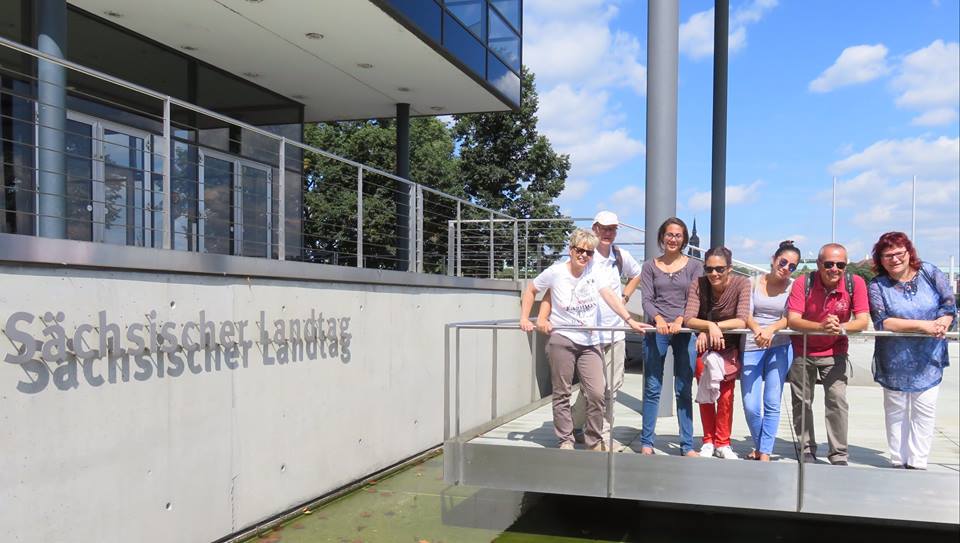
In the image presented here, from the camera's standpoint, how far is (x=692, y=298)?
5.34 meters

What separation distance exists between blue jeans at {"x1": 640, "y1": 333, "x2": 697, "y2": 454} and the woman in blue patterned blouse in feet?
3.82

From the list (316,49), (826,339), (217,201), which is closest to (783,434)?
(826,339)

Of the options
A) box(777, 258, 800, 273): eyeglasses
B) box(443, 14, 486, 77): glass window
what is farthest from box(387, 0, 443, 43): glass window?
box(777, 258, 800, 273): eyeglasses

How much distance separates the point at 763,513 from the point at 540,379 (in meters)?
7.01

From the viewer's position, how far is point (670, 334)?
17.5ft

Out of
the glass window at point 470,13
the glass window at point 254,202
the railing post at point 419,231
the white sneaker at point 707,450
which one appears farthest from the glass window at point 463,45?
the white sneaker at point 707,450

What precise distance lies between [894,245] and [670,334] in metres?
1.46

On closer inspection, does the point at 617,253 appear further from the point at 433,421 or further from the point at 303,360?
the point at 433,421

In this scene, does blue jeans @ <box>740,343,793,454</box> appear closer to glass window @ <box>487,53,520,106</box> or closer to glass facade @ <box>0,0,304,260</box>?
glass facade @ <box>0,0,304,260</box>

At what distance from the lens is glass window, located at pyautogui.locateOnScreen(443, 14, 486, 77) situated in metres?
10.8

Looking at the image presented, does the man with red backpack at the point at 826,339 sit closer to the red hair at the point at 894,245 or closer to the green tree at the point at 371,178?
the red hair at the point at 894,245

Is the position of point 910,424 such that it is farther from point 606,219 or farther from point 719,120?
point 719,120

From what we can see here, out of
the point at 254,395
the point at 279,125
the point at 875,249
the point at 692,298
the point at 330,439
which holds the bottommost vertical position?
the point at 330,439

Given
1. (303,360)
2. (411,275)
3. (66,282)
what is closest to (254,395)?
(303,360)
